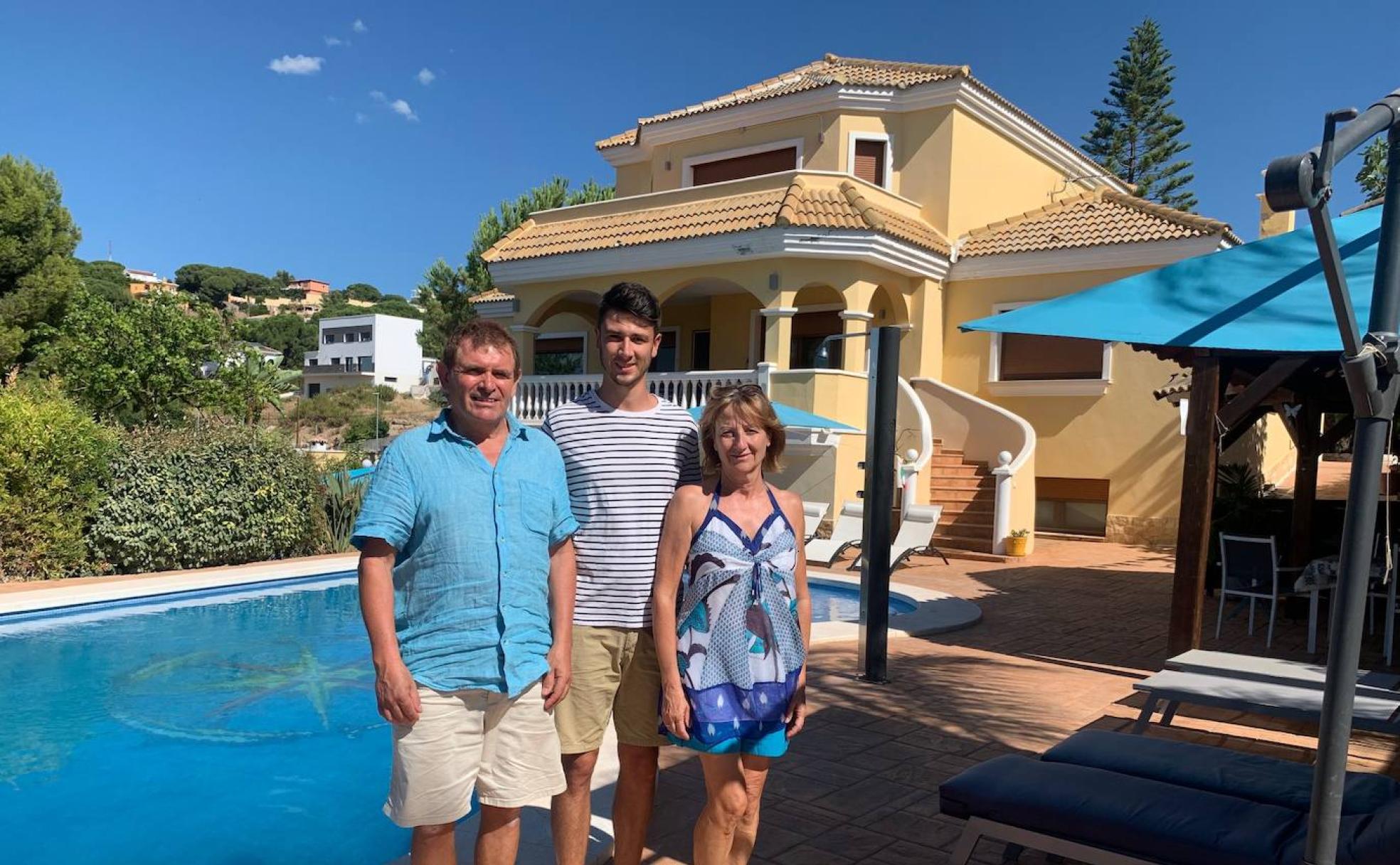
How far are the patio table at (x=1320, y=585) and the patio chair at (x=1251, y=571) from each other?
0.78 feet

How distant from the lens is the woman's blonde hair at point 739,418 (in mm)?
2908

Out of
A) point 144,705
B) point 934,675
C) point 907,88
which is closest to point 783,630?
point 934,675

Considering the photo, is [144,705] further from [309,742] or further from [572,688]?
[572,688]

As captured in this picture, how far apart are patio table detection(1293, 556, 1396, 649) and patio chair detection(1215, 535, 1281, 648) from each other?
0.24 meters

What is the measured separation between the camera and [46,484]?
10.4m

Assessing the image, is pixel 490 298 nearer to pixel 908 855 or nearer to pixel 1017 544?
pixel 1017 544

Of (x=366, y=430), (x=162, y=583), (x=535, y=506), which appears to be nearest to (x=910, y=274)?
(x=162, y=583)

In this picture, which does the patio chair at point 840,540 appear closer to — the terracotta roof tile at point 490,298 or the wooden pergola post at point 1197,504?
the wooden pergola post at point 1197,504

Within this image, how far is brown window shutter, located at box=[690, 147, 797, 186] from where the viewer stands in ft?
62.4

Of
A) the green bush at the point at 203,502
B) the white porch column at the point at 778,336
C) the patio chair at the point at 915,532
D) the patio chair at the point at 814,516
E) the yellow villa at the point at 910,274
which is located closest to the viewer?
the green bush at the point at 203,502

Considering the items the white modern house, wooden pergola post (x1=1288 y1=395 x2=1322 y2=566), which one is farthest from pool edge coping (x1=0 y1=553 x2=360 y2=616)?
the white modern house

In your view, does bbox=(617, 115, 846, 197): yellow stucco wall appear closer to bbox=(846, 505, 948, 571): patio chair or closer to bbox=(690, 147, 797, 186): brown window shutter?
bbox=(690, 147, 797, 186): brown window shutter

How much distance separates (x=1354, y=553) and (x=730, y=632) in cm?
164

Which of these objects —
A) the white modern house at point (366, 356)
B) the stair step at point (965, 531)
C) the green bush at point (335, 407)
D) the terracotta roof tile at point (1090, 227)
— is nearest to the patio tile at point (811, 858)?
the stair step at point (965, 531)
